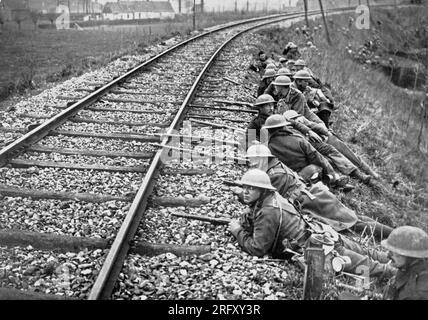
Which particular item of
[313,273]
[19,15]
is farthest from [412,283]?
[19,15]

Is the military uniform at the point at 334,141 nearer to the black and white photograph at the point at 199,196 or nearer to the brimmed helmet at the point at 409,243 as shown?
the black and white photograph at the point at 199,196

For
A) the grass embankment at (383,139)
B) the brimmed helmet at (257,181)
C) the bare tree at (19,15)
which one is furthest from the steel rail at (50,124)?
the bare tree at (19,15)

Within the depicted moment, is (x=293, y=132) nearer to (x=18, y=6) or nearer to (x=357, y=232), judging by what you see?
(x=357, y=232)

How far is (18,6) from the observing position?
211ft

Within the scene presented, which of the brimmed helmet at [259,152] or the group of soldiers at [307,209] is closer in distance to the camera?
the group of soldiers at [307,209]

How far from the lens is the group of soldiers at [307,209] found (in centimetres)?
398

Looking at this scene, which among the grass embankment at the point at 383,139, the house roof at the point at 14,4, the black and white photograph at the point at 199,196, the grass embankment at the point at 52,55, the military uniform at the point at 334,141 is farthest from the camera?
the house roof at the point at 14,4

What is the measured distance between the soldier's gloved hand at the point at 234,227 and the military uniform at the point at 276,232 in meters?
0.02

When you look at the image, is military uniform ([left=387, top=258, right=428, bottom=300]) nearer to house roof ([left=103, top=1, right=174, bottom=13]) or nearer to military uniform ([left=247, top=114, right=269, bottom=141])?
military uniform ([left=247, top=114, right=269, bottom=141])

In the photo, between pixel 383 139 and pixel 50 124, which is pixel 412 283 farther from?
pixel 383 139

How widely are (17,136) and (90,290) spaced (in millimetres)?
4098

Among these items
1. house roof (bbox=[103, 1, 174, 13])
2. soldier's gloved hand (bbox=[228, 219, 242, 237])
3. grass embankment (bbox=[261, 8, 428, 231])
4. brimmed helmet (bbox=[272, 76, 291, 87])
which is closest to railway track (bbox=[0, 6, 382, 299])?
soldier's gloved hand (bbox=[228, 219, 242, 237])

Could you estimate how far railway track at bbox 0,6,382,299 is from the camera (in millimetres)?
4094

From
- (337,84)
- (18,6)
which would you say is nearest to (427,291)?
(337,84)
